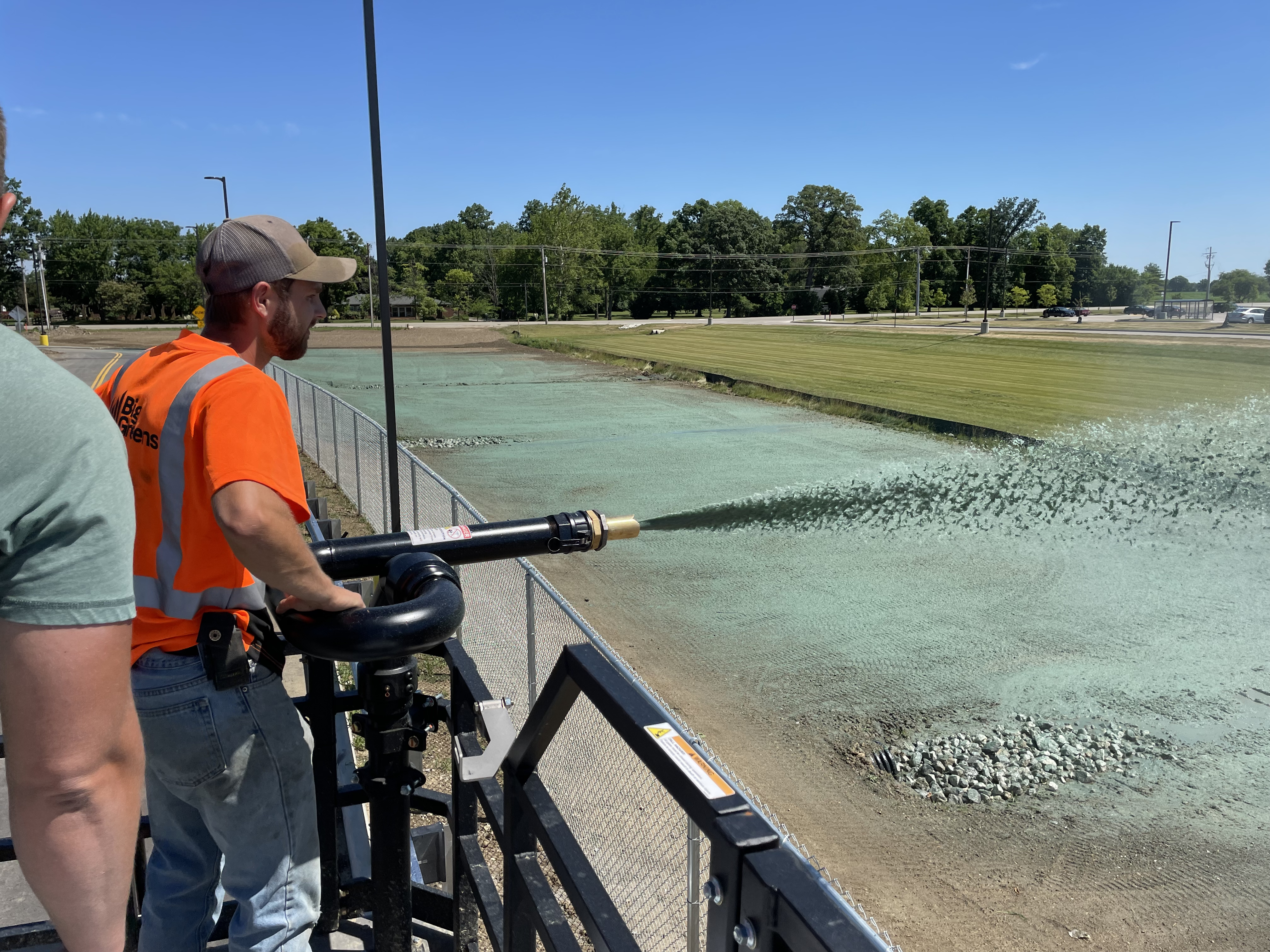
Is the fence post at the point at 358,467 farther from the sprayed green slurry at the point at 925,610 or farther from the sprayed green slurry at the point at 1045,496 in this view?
the sprayed green slurry at the point at 1045,496

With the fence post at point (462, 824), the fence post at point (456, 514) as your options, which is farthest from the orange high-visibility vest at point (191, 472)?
the fence post at point (456, 514)

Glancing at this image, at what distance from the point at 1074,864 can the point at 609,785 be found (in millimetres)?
2844

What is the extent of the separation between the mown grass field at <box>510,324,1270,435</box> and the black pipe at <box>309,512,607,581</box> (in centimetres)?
2232

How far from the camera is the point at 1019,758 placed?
640 centimetres

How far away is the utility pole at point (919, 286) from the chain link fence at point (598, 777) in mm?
87748

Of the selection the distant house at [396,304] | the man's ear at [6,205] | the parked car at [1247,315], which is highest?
the distant house at [396,304]

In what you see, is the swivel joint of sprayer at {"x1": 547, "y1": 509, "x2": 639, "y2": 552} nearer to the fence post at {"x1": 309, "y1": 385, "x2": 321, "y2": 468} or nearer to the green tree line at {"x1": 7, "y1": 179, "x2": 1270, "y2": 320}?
the fence post at {"x1": 309, "y1": 385, "x2": 321, "y2": 468}

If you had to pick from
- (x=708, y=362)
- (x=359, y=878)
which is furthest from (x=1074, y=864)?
(x=708, y=362)

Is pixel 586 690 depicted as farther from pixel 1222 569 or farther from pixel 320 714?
pixel 1222 569

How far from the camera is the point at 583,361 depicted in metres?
45.8

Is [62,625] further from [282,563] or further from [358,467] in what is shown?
[358,467]

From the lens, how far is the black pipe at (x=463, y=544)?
2.13 m

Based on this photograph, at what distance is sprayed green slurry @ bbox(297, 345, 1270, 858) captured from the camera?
708cm

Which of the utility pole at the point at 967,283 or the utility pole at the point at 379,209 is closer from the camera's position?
the utility pole at the point at 379,209
